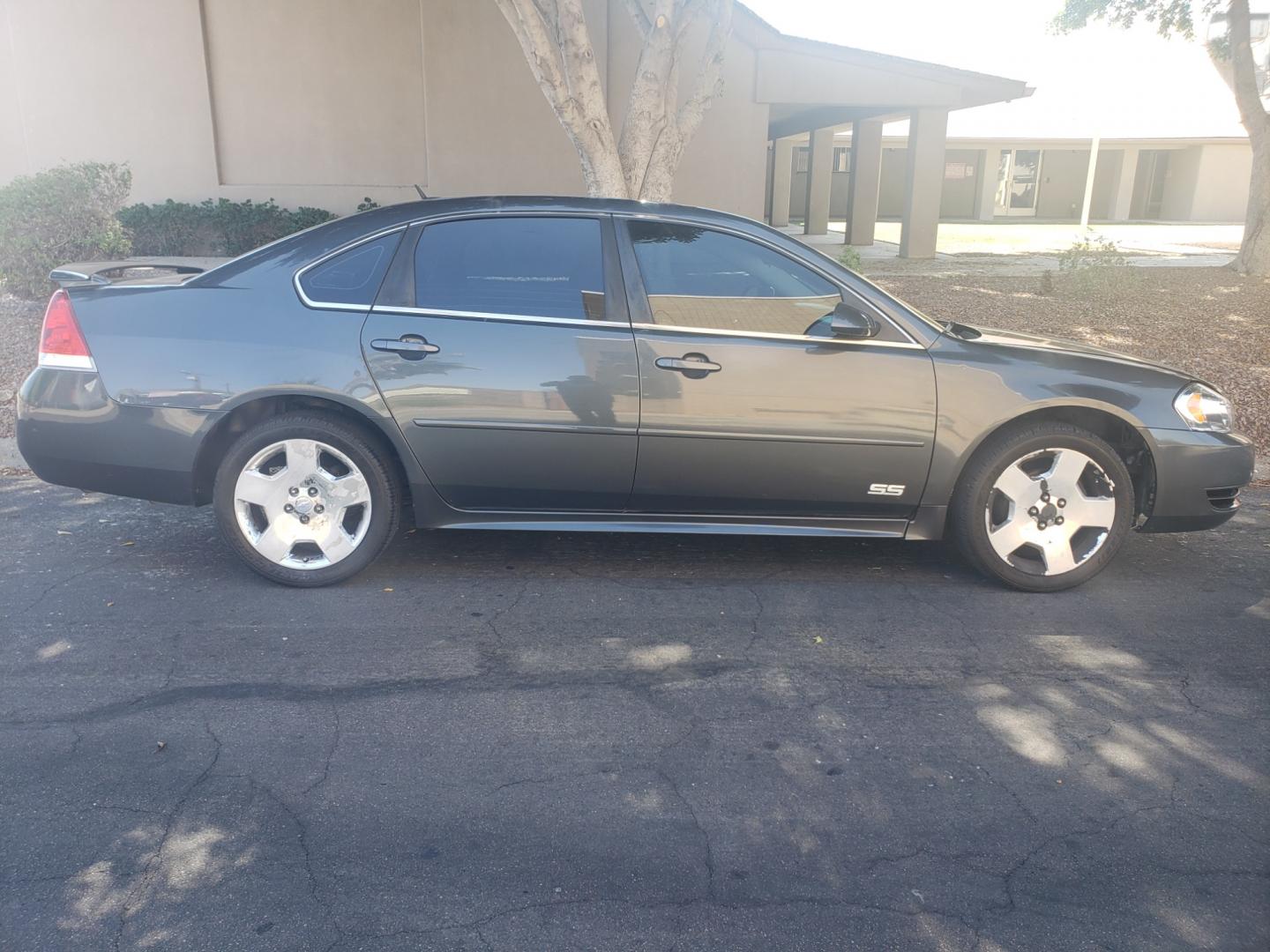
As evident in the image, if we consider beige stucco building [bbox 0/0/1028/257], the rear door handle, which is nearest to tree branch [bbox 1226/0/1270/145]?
beige stucco building [bbox 0/0/1028/257]

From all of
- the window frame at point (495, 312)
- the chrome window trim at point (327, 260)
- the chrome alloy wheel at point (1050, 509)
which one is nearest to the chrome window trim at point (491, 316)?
the window frame at point (495, 312)

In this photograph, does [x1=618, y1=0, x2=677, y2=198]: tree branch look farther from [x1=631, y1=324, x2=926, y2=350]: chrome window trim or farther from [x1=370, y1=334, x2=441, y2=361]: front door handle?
[x1=370, y1=334, x2=441, y2=361]: front door handle

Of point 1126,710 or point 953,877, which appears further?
point 1126,710

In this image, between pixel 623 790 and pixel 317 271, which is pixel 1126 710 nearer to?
pixel 623 790

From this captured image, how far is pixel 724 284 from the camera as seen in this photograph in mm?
4668

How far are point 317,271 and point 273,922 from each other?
292 cm

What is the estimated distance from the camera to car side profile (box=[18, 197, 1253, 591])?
4.48 metres

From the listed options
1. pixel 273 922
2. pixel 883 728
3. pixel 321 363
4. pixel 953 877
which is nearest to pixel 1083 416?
pixel 883 728

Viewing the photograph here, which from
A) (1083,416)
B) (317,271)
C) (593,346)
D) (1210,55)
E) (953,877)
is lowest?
(953,877)

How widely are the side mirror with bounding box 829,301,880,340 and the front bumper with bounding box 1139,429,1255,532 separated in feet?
4.65

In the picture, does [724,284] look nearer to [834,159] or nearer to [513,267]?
[513,267]

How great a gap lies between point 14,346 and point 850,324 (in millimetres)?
8148

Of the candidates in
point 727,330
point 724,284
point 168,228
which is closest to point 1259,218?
point 724,284

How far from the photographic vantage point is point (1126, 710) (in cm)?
370
